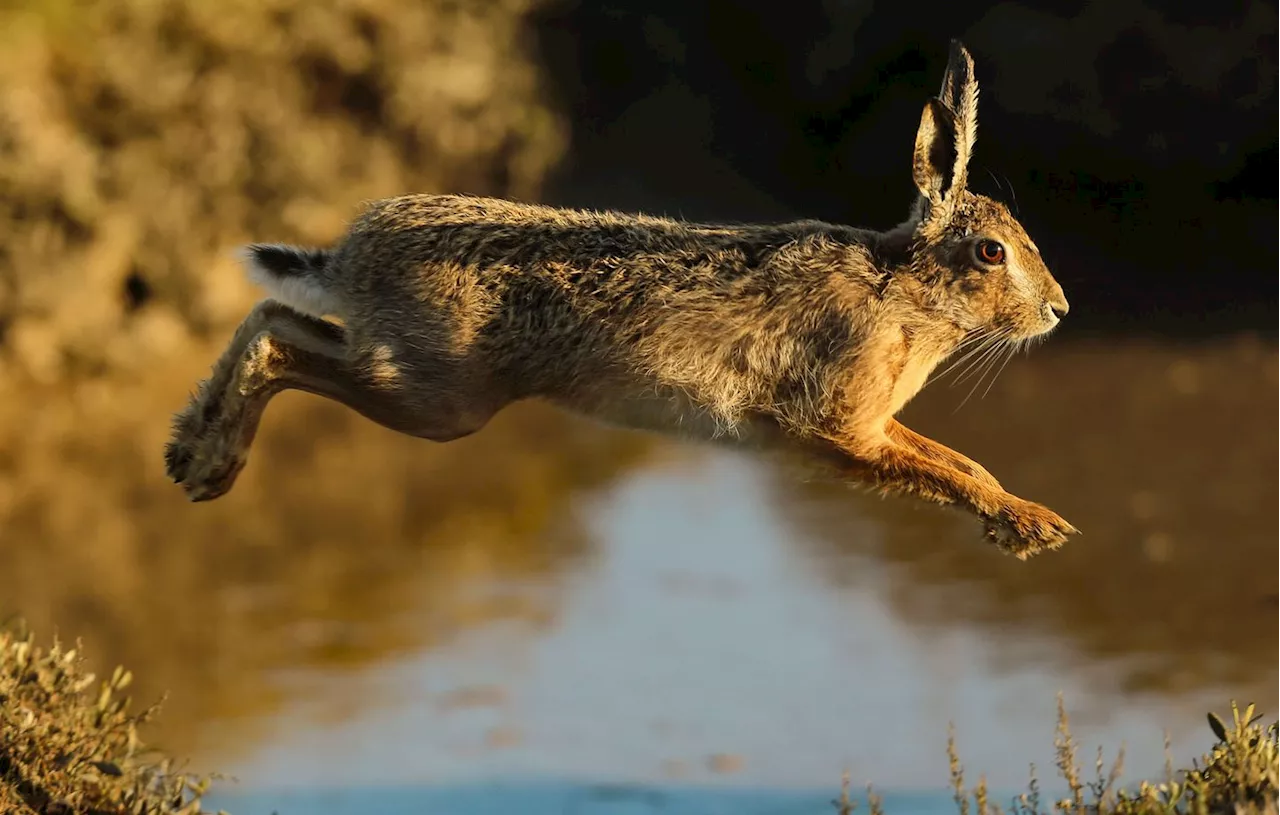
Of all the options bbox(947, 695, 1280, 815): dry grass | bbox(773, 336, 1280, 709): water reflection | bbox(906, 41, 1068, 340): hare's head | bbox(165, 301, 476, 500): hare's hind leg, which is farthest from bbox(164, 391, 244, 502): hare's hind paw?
bbox(773, 336, 1280, 709): water reflection

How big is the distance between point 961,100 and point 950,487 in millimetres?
1303

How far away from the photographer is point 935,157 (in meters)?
5.91

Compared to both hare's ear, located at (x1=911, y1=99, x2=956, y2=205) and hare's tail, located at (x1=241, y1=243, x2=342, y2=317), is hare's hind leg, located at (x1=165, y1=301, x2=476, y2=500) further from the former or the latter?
hare's ear, located at (x1=911, y1=99, x2=956, y2=205)

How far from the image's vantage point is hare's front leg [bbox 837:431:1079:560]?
6031 millimetres

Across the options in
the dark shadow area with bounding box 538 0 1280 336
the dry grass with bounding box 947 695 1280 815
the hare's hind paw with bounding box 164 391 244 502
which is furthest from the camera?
the dark shadow area with bounding box 538 0 1280 336

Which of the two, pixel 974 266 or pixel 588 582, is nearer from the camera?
pixel 974 266

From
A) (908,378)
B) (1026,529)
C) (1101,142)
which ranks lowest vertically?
(1026,529)

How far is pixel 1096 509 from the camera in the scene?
16656 millimetres

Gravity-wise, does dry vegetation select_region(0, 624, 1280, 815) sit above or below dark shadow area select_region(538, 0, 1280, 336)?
below

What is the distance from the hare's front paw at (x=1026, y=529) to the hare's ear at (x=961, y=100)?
1.13 m

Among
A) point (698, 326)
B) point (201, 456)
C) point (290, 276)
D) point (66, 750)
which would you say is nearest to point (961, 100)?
point (698, 326)

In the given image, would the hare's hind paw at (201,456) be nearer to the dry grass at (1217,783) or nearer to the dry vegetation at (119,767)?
the dry vegetation at (119,767)

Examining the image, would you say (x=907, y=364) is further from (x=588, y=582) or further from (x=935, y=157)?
(x=588, y=582)

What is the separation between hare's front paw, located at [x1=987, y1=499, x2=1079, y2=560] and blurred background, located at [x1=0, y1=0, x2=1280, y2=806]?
685cm
